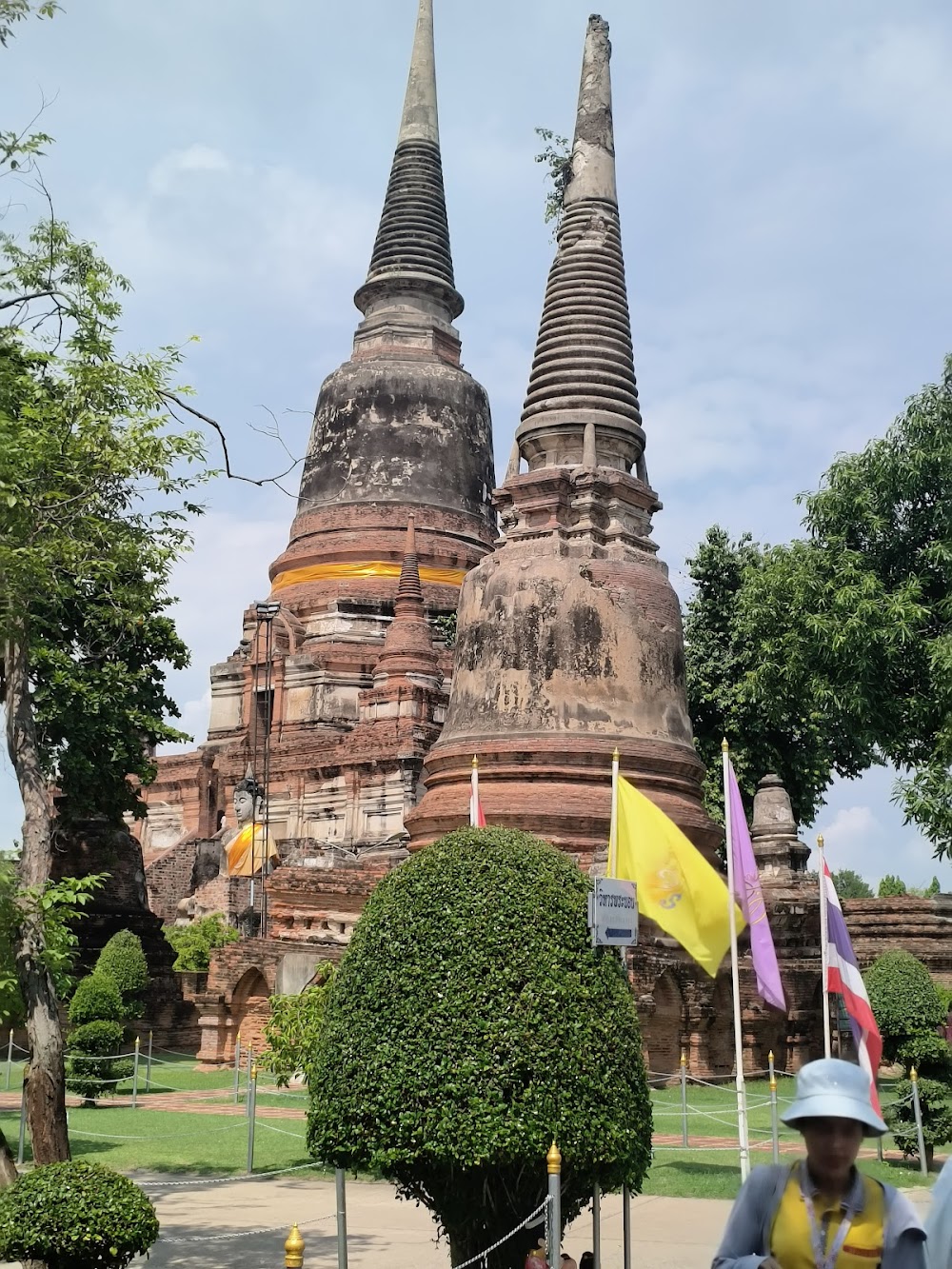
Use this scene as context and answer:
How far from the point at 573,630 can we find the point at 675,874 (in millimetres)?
10091

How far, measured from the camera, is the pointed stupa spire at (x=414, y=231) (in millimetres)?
41938

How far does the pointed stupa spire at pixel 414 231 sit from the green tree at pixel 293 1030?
1229 inches

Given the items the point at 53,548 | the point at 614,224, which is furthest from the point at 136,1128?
the point at 614,224

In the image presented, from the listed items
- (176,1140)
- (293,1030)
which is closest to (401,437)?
(176,1140)

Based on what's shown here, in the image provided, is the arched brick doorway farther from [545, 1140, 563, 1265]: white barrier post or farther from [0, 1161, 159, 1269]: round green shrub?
[545, 1140, 563, 1265]: white barrier post

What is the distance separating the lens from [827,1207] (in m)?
3.58

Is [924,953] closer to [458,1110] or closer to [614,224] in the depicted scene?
[614,224]

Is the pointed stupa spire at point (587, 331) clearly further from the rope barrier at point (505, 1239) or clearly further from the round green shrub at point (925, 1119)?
the rope barrier at point (505, 1239)

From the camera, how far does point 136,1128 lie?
15797 millimetres

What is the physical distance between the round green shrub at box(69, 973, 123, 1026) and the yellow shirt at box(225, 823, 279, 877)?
35.1ft

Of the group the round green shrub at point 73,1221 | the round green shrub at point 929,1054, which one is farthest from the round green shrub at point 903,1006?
the round green shrub at point 73,1221

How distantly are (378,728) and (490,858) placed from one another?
25.7 meters

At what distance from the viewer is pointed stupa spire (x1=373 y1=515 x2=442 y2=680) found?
112ft

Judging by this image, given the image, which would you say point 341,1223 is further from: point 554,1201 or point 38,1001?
point 38,1001
